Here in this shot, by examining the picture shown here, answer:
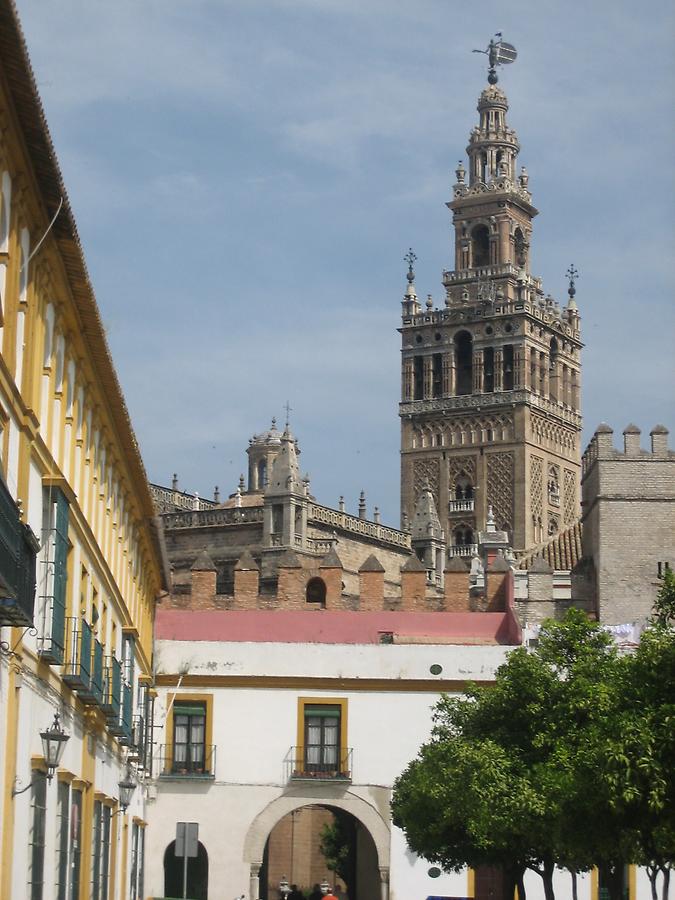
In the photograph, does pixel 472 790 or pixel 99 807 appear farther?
pixel 472 790

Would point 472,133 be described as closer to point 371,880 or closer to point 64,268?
point 371,880

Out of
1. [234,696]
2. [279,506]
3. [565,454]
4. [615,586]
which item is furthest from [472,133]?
[234,696]

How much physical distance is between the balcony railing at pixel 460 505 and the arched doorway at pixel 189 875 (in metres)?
74.4

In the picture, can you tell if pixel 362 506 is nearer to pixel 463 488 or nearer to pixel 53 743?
pixel 463 488

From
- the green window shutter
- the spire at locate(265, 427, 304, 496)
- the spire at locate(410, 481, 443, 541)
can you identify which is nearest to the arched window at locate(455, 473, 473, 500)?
the spire at locate(410, 481, 443, 541)

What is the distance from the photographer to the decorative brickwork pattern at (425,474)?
120 meters

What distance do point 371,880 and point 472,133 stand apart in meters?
81.7

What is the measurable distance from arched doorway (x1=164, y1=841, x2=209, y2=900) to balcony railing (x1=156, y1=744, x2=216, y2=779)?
155 centimetres

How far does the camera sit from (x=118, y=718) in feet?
96.2

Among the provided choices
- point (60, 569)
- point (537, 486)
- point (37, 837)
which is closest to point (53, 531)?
point (60, 569)

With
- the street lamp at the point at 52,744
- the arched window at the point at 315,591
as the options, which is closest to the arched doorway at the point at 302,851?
the arched window at the point at 315,591

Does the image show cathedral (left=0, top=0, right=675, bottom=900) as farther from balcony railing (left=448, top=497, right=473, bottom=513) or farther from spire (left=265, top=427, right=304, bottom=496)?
balcony railing (left=448, top=497, right=473, bottom=513)

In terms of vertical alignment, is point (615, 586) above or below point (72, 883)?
above

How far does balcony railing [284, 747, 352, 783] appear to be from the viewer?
1738 inches
